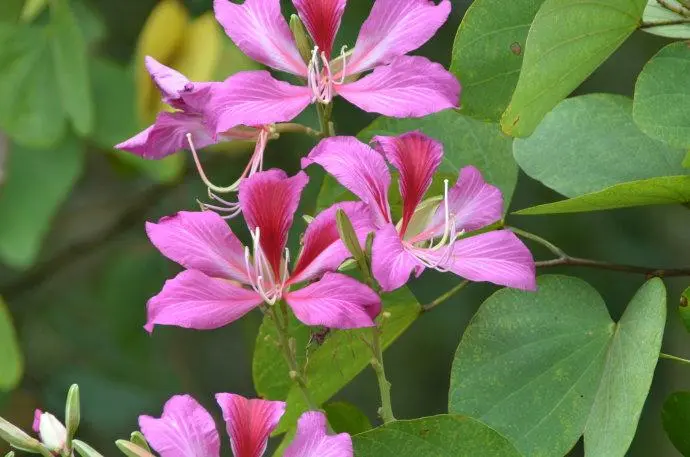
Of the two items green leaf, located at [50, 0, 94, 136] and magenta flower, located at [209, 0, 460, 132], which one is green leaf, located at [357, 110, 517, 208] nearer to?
magenta flower, located at [209, 0, 460, 132]

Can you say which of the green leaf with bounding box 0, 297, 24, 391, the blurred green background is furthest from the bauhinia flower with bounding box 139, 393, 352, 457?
the blurred green background

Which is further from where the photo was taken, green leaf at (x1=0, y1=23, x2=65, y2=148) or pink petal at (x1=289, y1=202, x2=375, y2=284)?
green leaf at (x1=0, y1=23, x2=65, y2=148)

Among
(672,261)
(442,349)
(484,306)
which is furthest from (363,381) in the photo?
(484,306)

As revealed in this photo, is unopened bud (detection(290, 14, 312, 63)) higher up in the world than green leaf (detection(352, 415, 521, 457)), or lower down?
higher up

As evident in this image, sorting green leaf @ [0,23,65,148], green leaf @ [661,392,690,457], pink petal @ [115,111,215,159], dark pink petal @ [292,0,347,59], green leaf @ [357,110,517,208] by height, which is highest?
dark pink petal @ [292,0,347,59]

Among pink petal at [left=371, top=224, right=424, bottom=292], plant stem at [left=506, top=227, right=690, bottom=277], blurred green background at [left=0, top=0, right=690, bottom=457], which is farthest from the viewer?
blurred green background at [left=0, top=0, right=690, bottom=457]

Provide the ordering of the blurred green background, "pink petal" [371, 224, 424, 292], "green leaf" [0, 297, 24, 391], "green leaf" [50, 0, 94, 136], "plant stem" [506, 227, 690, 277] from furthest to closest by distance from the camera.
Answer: the blurred green background → "green leaf" [50, 0, 94, 136] → "green leaf" [0, 297, 24, 391] → "plant stem" [506, 227, 690, 277] → "pink petal" [371, 224, 424, 292]

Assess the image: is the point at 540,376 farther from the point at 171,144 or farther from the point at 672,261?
the point at 672,261
